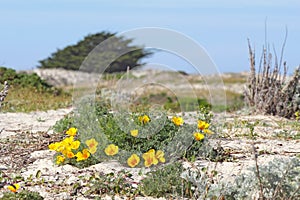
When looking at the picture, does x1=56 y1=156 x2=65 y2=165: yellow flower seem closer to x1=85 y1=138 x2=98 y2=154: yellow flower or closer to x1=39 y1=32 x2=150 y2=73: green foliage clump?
x1=85 y1=138 x2=98 y2=154: yellow flower

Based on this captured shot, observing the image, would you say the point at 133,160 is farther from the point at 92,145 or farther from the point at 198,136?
the point at 198,136

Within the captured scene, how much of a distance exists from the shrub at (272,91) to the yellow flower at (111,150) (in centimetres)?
478

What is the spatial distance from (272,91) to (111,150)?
4966mm

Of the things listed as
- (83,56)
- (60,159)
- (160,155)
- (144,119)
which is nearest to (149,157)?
(160,155)

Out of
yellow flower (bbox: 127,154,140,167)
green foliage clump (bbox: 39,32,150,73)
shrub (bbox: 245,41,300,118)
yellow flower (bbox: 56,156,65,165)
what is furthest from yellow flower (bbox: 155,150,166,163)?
green foliage clump (bbox: 39,32,150,73)

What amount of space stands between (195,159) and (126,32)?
1983 mm

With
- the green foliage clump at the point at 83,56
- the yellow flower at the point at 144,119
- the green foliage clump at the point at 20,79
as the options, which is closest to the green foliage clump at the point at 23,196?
the yellow flower at the point at 144,119

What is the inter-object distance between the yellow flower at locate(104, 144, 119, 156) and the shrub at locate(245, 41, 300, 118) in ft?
15.7

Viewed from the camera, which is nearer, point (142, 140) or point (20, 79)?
point (142, 140)

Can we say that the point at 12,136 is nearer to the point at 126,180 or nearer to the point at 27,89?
the point at 126,180

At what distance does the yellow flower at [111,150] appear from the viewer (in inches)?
188

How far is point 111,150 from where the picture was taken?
4805 millimetres

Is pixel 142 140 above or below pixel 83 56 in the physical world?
below

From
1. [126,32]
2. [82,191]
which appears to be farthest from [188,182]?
[126,32]
